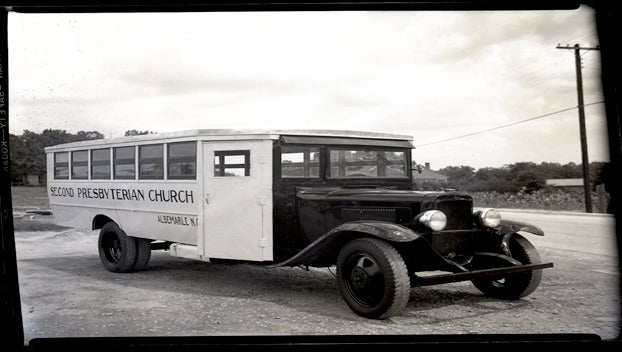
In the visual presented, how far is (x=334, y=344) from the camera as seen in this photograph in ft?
9.21

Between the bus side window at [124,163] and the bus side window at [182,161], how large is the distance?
1.05 feet

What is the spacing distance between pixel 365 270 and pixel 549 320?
1.15 metres

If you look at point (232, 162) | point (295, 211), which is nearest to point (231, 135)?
point (232, 162)

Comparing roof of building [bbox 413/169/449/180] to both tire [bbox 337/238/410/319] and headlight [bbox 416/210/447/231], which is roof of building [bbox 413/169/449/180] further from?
tire [bbox 337/238/410/319]

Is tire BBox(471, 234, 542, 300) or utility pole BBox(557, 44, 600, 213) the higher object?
utility pole BBox(557, 44, 600, 213)

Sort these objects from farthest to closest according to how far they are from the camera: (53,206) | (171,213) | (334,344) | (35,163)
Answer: (171,213) < (53,206) < (35,163) < (334,344)

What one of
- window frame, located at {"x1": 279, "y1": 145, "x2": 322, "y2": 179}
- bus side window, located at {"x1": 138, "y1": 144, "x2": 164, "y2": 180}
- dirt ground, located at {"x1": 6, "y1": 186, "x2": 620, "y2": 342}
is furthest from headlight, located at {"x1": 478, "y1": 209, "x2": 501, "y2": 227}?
bus side window, located at {"x1": 138, "y1": 144, "x2": 164, "y2": 180}

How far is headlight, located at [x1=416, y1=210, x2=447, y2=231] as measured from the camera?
3188 mm

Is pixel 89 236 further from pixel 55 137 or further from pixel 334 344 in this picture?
pixel 334 344

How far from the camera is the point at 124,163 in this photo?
3.94m

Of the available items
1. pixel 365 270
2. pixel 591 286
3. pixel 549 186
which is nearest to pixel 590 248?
pixel 591 286

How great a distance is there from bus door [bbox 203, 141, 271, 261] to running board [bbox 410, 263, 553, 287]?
1.23 m

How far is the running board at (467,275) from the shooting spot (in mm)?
2969
